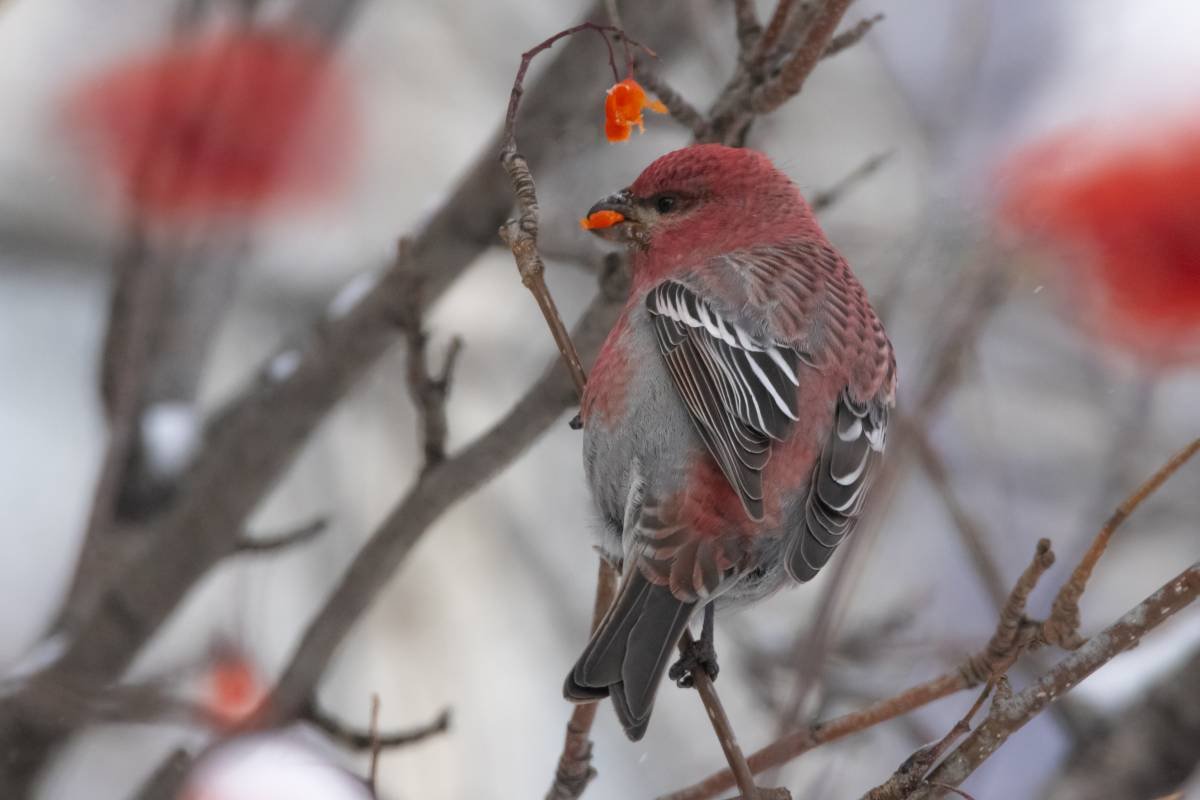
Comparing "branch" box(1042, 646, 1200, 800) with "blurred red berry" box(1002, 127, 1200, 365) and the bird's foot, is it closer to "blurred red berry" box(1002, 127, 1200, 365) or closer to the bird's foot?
"blurred red berry" box(1002, 127, 1200, 365)

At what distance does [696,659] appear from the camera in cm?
225

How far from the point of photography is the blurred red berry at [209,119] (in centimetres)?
345

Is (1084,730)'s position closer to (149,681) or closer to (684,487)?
(684,487)

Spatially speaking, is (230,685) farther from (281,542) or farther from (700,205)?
(700,205)

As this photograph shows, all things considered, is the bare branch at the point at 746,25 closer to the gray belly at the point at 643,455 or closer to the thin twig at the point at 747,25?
the thin twig at the point at 747,25

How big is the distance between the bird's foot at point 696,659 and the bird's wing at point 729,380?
0.28 m

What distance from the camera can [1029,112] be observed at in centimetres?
412

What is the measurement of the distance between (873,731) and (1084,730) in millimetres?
871

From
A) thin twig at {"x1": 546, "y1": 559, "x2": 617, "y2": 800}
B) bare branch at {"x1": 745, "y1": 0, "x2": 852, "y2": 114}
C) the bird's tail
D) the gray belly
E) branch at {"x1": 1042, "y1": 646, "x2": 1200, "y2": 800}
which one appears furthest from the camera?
branch at {"x1": 1042, "y1": 646, "x2": 1200, "y2": 800}

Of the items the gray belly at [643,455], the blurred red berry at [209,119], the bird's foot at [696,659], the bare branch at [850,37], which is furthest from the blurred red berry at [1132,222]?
the blurred red berry at [209,119]

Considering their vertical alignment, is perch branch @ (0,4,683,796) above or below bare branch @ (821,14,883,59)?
above

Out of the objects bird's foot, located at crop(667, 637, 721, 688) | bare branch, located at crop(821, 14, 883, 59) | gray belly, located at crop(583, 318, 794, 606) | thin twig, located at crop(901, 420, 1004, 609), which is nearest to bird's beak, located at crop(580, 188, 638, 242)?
gray belly, located at crop(583, 318, 794, 606)

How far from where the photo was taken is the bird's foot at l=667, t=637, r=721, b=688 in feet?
7.47

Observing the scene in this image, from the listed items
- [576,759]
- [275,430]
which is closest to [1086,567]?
[576,759]
